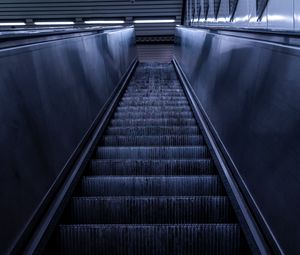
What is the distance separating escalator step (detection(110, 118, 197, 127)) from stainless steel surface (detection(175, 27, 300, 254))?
1170 mm

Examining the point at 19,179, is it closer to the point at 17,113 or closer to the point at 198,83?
the point at 17,113

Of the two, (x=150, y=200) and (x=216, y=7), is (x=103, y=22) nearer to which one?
(x=216, y=7)

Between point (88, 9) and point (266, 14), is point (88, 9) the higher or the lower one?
the lower one

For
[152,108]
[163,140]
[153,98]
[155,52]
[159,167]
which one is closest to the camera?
[159,167]

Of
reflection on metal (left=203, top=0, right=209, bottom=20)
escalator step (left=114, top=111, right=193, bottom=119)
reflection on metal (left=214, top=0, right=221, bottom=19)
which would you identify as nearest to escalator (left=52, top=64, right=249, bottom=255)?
escalator step (left=114, top=111, right=193, bottom=119)

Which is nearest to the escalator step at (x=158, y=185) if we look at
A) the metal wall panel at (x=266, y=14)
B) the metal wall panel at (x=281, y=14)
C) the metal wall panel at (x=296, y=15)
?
the metal wall panel at (x=266, y=14)

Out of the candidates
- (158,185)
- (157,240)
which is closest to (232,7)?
(158,185)

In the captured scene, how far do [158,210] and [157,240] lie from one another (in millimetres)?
385

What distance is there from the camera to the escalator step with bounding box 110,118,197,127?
16.1ft

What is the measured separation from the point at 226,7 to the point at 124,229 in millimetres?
6582

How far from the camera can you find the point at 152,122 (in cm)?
494

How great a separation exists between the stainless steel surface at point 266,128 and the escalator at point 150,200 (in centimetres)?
26

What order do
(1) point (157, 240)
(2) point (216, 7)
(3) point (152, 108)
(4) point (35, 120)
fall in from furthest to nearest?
(2) point (216, 7) < (3) point (152, 108) < (4) point (35, 120) < (1) point (157, 240)

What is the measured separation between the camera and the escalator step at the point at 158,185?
299 cm
